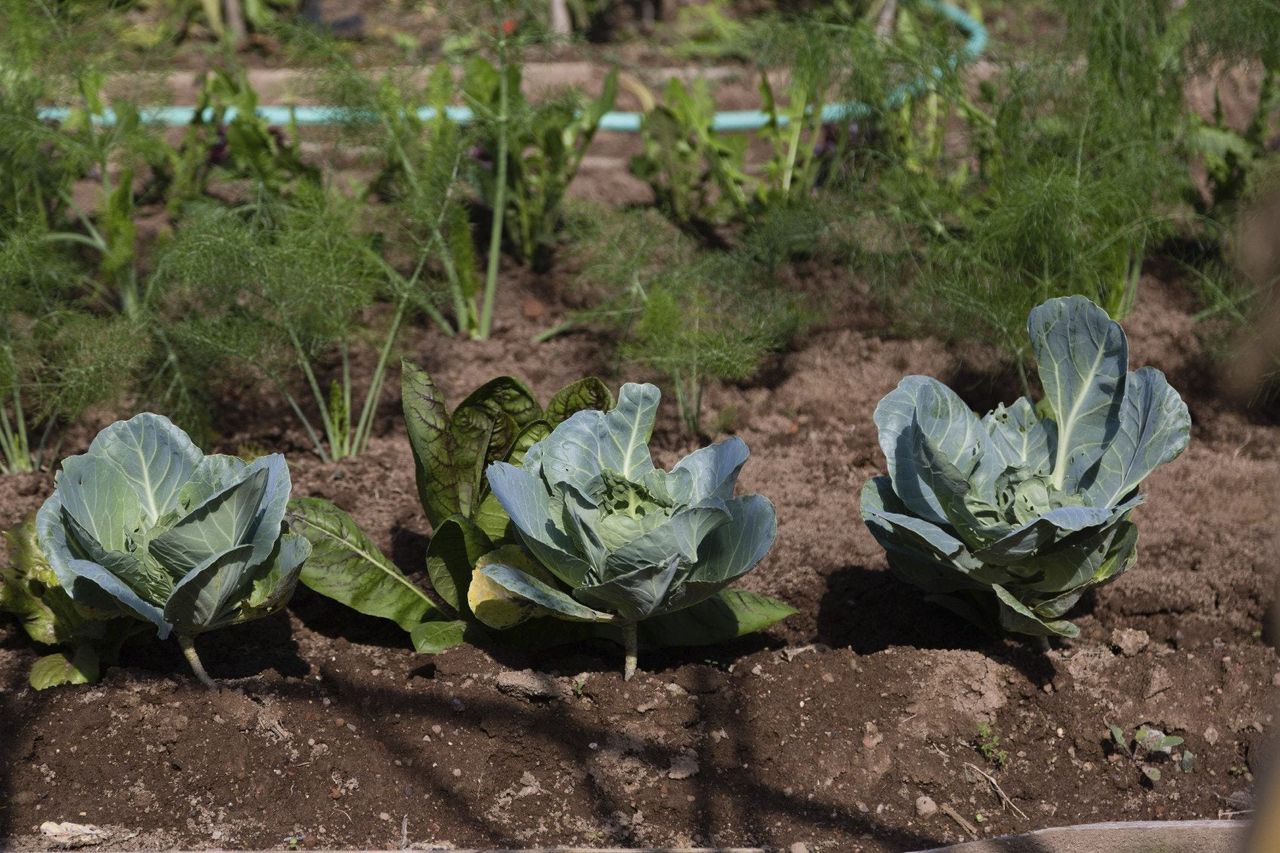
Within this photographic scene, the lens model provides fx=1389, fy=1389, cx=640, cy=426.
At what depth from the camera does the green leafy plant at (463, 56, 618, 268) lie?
13.8 feet

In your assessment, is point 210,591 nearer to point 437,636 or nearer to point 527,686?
point 437,636

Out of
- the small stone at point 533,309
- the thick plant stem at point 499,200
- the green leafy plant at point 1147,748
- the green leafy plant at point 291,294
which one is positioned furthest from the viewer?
the small stone at point 533,309

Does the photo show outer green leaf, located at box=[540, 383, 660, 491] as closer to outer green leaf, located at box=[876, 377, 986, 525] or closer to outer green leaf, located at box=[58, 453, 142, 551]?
outer green leaf, located at box=[876, 377, 986, 525]

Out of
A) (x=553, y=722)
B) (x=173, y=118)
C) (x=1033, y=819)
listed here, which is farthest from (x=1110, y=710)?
(x=173, y=118)

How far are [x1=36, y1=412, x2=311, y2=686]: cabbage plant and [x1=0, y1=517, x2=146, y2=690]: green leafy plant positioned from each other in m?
0.08

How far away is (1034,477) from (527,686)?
3.41 feet

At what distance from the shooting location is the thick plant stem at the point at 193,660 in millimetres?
2543

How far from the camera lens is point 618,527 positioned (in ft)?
8.13

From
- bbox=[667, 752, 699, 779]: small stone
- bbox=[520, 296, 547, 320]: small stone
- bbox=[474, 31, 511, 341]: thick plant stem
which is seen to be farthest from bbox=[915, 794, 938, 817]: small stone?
bbox=[520, 296, 547, 320]: small stone

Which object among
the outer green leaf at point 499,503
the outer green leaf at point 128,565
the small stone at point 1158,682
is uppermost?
the outer green leaf at point 128,565

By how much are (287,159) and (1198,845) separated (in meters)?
3.34

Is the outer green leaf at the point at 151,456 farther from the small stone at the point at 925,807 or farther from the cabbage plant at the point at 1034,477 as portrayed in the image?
the small stone at the point at 925,807

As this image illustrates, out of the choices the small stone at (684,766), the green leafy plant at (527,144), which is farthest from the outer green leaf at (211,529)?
the green leafy plant at (527,144)

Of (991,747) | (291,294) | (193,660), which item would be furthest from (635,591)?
(291,294)
